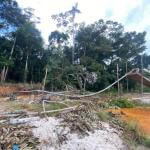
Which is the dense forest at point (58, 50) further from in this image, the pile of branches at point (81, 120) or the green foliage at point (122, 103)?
the pile of branches at point (81, 120)

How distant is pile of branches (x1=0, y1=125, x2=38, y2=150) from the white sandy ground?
0.19m

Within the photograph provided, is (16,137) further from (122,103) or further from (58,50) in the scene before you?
(58,50)

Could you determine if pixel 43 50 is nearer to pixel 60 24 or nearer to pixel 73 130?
pixel 60 24

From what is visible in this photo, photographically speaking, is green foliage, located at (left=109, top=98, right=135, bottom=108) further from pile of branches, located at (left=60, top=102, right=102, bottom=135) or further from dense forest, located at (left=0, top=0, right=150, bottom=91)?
dense forest, located at (left=0, top=0, right=150, bottom=91)

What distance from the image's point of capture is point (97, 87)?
2148 cm

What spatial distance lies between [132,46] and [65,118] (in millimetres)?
20852

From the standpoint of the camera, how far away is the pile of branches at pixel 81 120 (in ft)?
20.8

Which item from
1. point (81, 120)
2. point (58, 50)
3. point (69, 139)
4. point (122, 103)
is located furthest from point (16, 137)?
point (58, 50)

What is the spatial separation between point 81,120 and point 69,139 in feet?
2.75

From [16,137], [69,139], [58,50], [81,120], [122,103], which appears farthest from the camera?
[58,50]

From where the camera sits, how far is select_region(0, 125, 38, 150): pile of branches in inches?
205

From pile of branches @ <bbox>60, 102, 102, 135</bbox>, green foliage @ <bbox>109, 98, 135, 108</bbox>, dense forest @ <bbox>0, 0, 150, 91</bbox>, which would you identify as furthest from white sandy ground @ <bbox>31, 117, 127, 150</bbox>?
dense forest @ <bbox>0, 0, 150, 91</bbox>

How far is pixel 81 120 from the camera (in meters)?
6.64

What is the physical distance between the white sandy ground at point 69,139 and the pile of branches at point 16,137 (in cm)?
19
